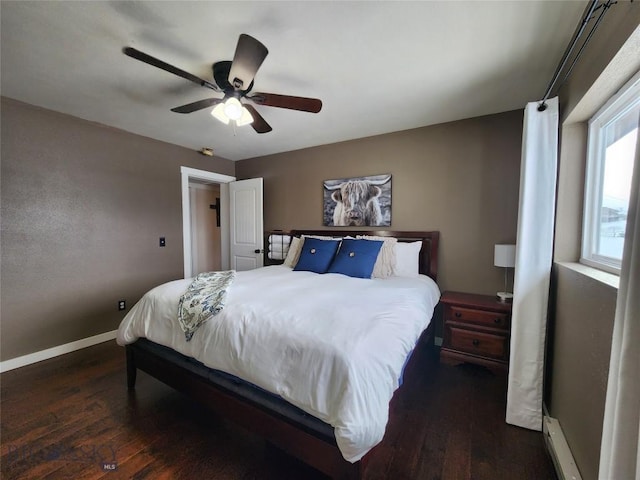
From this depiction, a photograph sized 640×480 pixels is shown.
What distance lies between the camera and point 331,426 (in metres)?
1.15

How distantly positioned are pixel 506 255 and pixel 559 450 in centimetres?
135

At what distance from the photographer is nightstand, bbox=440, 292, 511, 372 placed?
2.20 meters

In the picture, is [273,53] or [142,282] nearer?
[273,53]

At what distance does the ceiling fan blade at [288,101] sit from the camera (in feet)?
5.71

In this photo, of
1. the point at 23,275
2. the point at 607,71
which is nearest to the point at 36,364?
the point at 23,275

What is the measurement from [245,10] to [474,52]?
1.39m

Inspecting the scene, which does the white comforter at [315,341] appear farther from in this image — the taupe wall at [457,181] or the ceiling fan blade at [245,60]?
the ceiling fan blade at [245,60]

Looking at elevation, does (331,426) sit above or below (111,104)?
below

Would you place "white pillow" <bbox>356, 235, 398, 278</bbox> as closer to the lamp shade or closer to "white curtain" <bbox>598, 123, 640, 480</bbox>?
the lamp shade

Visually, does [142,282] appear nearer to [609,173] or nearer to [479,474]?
[479,474]

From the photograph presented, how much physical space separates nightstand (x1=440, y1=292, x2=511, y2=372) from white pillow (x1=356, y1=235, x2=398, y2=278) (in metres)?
0.55

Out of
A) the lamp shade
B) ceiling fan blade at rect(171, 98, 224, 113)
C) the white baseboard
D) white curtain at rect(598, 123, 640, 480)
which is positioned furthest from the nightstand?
the white baseboard

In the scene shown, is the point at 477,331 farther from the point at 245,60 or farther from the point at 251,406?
the point at 245,60

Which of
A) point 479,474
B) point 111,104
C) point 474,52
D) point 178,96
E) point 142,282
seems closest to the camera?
point 479,474
